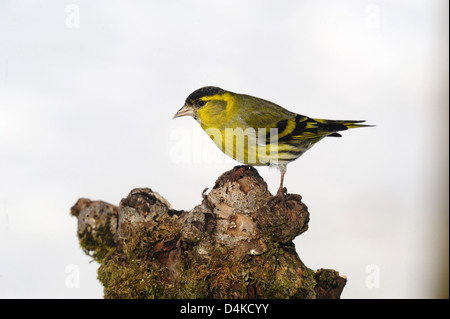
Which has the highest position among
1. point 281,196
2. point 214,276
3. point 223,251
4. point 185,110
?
point 185,110

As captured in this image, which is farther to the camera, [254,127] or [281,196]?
[254,127]

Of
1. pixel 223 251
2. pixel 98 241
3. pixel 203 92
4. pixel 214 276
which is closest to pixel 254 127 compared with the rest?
pixel 203 92

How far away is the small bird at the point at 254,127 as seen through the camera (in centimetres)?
249

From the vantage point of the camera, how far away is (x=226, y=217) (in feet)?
7.10

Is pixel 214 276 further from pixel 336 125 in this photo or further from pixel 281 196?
pixel 336 125

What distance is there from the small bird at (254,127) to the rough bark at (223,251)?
0.22 meters

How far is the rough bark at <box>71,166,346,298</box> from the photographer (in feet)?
6.87

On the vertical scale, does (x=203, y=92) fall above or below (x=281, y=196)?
above

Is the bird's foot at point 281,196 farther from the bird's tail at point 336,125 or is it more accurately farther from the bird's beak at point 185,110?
the bird's beak at point 185,110

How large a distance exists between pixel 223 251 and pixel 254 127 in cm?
78

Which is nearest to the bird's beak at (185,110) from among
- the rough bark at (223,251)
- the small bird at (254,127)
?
the small bird at (254,127)

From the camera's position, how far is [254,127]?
2.57 meters
